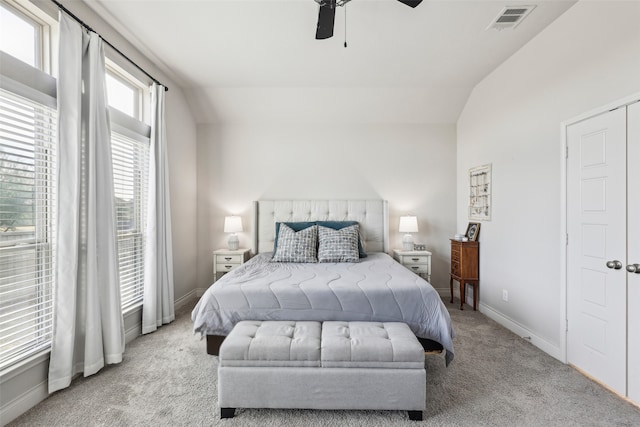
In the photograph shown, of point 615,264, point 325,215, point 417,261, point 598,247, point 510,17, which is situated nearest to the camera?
point 615,264

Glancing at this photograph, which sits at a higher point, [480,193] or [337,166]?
[337,166]

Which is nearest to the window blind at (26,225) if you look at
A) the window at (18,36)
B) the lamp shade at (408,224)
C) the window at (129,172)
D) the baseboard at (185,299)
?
the window at (18,36)

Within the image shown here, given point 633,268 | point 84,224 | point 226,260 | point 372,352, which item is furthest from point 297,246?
point 633,268

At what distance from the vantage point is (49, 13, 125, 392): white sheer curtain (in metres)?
1.98

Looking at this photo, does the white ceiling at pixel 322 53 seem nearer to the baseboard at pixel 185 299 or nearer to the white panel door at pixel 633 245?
the white panel door at pixel 633 245

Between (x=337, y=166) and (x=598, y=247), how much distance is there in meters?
2.98

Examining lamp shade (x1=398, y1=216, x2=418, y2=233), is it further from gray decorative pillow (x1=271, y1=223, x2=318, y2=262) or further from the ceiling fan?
the ceiling fan

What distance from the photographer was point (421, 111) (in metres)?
4.09

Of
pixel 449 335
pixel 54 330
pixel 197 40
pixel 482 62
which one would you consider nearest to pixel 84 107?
pixel 197 40

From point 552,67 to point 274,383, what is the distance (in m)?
3.46

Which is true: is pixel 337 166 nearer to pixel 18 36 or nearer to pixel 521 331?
pixel 521 331

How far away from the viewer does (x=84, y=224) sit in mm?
2156

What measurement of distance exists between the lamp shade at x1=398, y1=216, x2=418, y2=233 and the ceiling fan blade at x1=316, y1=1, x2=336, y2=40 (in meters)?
2.61

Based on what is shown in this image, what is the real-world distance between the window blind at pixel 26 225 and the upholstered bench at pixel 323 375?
134 centimetres
